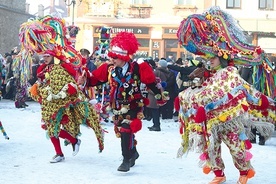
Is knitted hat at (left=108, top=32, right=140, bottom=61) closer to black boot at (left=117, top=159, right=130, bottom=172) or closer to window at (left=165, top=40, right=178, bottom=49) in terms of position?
black boot at (left=117, top=159, right=130, bottom=172)

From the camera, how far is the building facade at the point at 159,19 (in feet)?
91.1

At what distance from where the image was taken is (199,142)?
6.27 m

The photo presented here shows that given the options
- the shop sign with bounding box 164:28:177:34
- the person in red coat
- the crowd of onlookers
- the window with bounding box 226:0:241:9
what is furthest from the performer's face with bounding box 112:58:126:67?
the window with bounding box 226:0:241:9

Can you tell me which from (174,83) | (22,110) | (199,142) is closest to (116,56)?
(199,142)

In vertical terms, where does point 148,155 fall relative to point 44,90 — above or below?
below

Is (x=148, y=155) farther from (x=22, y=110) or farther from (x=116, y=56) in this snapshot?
(x=22, y=110)

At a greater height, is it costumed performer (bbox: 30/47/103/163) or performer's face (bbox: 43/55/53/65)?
performer's face (bbox: 43/55/53/65)

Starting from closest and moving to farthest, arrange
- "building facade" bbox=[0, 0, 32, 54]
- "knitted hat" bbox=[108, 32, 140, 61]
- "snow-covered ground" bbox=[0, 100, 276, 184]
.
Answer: "snow-covered ground" bbox=[0, 100, 276, 184], "knitted hat" bbox=[108, 32, 140, 61], "building facade" bbox=[0, 0, 32, 54]

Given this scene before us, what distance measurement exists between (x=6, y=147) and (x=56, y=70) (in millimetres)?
1957

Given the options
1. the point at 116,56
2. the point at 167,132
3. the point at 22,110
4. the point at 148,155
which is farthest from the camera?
the point at 22,110

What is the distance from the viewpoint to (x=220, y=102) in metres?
6.15

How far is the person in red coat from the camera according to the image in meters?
6.99

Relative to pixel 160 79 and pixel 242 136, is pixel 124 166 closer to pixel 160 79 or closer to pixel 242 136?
pixel 242 136

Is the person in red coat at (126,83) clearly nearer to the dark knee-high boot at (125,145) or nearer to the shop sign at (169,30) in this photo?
the dark knee-high boot at (125,145)
